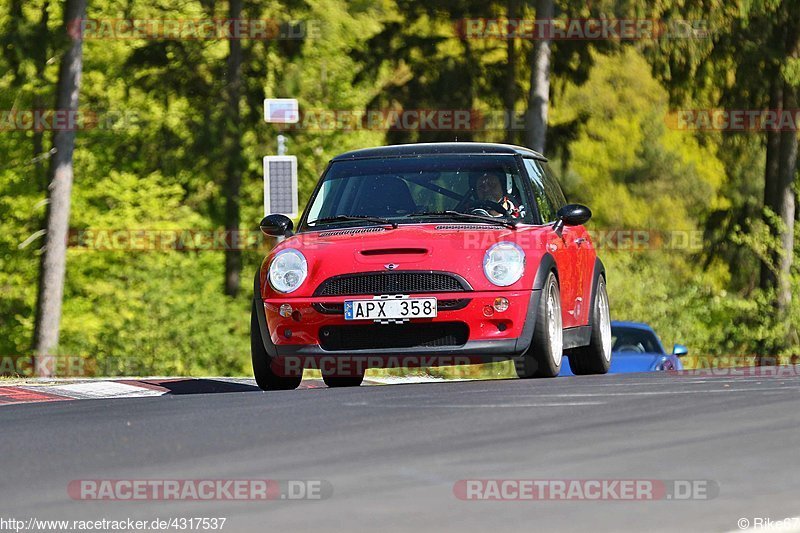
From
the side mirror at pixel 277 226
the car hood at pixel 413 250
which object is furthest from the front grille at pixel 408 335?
the side mirror at pixel 277 226

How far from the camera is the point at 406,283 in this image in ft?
35.8

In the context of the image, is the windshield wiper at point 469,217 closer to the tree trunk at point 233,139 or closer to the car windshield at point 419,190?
the car windshield at point 419,190

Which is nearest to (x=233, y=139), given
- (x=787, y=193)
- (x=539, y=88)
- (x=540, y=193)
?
(x=539, y=88)

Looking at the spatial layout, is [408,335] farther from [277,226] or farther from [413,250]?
[277,226]

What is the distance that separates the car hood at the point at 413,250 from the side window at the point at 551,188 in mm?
1687

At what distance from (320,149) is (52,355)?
19.1 m

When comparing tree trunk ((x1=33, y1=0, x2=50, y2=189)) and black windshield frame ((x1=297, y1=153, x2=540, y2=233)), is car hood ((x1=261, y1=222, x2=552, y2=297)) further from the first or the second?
tree trunk ((x1=33, y1=0, x2=50, y2=189))

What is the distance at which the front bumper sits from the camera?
1088 cm

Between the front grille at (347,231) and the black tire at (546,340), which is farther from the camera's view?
the front grille at (347,231)

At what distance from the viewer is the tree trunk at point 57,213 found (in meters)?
27.5

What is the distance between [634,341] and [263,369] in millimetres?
9981

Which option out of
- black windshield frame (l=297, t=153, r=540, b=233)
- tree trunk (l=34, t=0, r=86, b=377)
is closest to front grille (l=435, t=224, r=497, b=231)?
black windshield frame (l=297, t=153, r=540, b=233)

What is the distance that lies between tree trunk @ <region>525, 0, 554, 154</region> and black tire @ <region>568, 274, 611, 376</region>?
15.1 meters

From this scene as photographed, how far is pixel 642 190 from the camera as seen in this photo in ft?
235
